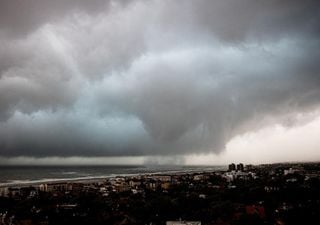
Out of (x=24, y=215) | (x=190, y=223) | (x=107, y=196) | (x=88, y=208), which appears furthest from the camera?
(x=107, y=196)

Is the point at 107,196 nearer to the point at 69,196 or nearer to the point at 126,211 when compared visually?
the point at 69,196

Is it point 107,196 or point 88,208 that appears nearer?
point 88,208

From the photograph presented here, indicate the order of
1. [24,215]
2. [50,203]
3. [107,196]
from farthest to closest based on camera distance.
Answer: [107,196], [50,203], [24,215]

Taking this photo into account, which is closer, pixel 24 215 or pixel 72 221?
pixel 72 221

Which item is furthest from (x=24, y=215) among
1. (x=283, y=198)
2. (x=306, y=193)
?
(x=306, y=193)

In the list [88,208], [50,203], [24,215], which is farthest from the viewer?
[50,203]

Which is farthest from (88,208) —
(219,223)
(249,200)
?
(249,200)

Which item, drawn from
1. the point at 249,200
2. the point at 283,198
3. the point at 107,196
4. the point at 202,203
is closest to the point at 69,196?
the point at 107,196

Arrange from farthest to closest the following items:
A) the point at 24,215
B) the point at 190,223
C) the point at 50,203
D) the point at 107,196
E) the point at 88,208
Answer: the point at 107,196
the point at 50,203
the point at 88,208
the point at 24,215
the point at 190,223

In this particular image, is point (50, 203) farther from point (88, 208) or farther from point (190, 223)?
point (190, 223)
